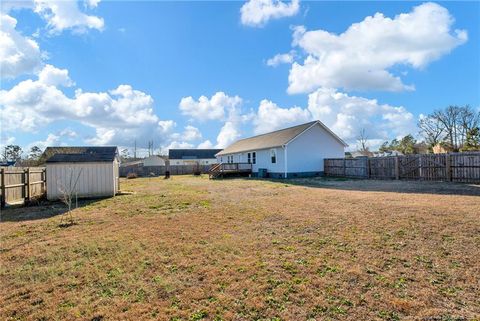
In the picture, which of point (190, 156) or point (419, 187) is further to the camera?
point (190, 156)

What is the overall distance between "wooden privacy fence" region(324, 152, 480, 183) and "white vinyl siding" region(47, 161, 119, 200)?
648 inches

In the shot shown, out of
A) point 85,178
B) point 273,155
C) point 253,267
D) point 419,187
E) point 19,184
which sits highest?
point 273,155

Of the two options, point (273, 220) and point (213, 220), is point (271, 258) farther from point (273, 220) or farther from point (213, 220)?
point (213, 220)

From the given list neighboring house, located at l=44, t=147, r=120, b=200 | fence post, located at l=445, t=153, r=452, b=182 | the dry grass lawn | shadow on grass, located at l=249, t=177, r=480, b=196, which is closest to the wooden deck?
shadow on grass, located at l=249, t=177, r=480, b=196

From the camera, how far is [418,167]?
17266 millimetres

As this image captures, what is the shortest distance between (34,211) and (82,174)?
356cm

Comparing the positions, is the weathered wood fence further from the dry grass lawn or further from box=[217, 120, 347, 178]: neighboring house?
the dry grass lawn

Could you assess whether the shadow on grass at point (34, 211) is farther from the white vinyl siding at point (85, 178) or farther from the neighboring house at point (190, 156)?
the neighboring house at point (190, 156)

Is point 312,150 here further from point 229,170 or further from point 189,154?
point 189,154

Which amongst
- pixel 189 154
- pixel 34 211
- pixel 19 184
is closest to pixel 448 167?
pixel 34 211

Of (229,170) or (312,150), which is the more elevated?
(312,150)

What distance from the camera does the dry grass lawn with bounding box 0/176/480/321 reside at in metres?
3.39

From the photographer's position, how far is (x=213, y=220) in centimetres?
787

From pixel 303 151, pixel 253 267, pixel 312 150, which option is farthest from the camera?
pixel 312 150
